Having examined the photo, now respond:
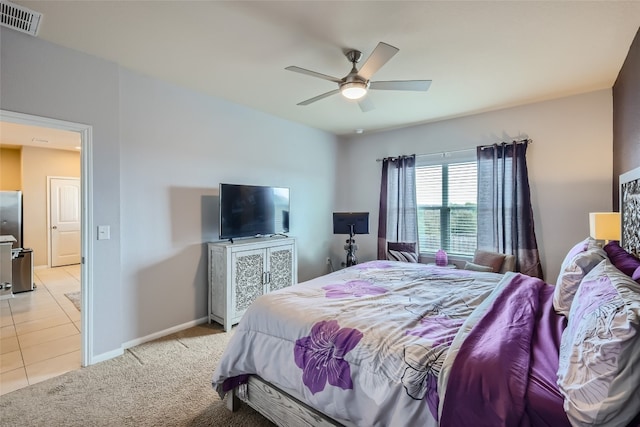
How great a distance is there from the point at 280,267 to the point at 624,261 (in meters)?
3.06

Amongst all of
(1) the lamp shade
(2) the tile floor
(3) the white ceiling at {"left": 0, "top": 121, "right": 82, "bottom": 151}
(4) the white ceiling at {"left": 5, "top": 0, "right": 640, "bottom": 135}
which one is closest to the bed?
(1) the lamp shade

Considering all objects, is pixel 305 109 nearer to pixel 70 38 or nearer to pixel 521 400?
pixel 70 38

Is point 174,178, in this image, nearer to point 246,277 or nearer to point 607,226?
point 246,277

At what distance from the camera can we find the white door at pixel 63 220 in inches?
243

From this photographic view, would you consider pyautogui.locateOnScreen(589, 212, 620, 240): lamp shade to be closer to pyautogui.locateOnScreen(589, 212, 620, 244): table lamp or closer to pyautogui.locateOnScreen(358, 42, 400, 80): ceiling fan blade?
pyautogui.locateOnScreen(589, 212, 620, 244): table lamp

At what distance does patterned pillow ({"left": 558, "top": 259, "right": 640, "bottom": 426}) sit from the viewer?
0.83 meters

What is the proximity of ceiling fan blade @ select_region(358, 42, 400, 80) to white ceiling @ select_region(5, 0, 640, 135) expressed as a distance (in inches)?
10.0

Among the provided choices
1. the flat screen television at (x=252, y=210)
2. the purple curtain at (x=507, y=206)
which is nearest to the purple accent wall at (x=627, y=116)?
the purple curtain at (x=507, y=206)

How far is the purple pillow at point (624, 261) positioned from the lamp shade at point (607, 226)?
1.66 ft

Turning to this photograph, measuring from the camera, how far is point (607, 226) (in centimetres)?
241

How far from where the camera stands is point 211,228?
3.48 meters

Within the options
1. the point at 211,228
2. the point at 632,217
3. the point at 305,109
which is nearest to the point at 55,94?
the point at 211,228

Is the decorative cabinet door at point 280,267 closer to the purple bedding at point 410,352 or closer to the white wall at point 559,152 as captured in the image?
the purple bedding at point 410,352

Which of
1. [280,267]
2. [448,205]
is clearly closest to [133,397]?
[280,267]
